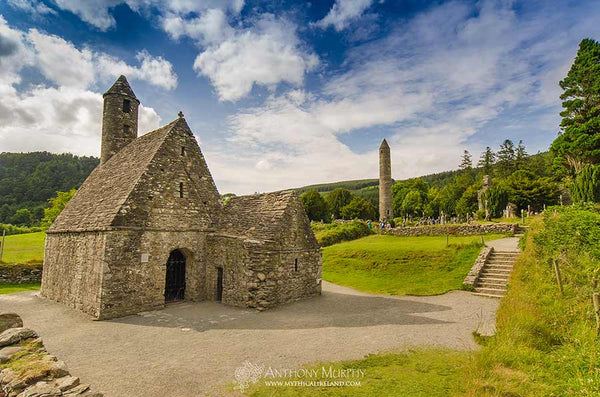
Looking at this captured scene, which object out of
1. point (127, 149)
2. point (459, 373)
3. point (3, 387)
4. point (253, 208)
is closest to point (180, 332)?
point (3, 387)

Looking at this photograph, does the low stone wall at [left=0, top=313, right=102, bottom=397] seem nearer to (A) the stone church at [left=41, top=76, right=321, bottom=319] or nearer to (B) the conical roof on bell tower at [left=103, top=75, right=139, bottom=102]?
(A) the stone church at [left=41, top=76, right=321, bottom=319]

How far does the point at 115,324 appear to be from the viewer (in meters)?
11.2

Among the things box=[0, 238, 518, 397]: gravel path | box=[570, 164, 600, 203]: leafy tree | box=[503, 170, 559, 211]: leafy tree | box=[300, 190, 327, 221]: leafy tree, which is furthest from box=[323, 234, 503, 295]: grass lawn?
box=[300, 190, 327, 221]: leafy tree

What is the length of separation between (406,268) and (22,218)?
7137 cm

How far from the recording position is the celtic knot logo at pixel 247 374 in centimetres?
634

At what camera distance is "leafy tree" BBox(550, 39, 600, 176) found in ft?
108

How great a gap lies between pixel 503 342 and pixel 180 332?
30.8 feet

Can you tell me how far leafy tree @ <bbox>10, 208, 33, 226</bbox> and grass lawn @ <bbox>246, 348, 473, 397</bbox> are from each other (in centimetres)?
7218

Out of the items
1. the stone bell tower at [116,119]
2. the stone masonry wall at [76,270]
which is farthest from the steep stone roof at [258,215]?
the stone bell tower at [116,119]

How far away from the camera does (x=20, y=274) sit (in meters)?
21.3

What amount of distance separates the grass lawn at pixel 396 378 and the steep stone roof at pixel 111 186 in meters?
10.3

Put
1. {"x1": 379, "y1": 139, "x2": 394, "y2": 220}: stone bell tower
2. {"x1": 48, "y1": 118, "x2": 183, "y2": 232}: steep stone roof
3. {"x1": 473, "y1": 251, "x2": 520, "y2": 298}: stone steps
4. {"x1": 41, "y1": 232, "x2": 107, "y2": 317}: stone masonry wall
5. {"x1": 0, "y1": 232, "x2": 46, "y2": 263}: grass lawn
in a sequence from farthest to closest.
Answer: {"x1": 379, "y1": 139, "x2": 394, "y2": 220}: stone bell tower → {"x1": 0, "y1": 232, "x2": 46, "y2": 263}: grass lawn → {"x1": 473, "y1": 251, "x2": 520, "y2": 298}: stone steps → {"x1": 48, "y1": 118, "x2": 183, "y2": 232}: steep stone roof → {"x1": 41, "y1": 232, "x2": 107, "y2": 317}: stone masonry wall

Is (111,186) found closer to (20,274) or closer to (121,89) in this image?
(121,89)

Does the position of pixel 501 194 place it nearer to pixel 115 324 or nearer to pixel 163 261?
pixel 163 261
